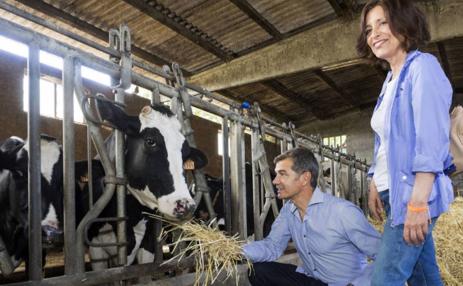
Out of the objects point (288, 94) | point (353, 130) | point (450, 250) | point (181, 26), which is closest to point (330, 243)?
point (450, 250)

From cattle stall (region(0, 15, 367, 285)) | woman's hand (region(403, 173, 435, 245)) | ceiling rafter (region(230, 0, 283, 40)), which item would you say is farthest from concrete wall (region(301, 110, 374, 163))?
woman's hand (region(403, 173, 435, 245))

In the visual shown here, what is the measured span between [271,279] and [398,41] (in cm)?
142

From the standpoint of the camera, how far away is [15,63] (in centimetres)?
654

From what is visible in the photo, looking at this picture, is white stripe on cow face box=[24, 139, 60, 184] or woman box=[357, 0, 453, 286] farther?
white stripe on cow face box=[24, 139, 60, 184]

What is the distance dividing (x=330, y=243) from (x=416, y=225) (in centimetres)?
97

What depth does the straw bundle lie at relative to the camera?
3381 mm

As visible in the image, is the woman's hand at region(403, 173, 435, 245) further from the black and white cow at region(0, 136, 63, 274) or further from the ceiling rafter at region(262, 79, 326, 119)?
the ceiling rafter at region(262, 79, 326, 119)

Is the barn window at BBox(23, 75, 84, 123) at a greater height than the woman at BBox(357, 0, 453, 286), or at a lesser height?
greater

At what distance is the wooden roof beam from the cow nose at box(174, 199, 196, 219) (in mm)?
6183

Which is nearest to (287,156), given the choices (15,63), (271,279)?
(271,279)

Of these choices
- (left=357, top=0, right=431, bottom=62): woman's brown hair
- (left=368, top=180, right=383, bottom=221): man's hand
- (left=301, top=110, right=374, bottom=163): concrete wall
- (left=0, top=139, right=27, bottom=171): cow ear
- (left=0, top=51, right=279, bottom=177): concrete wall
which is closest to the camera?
(left=357, top=0, right=431, bottom=62): woman's brown hair

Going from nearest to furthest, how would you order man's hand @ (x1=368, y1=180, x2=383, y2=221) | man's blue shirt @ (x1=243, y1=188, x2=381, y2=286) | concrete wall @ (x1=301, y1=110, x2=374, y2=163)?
man's hand @ (x1=368, y1=180, x2=383, y2=221)
man's blue shirt @ (x1=243, y1=188, x2=381, y2=286)
concrete wall @ (x1=301, y1=110, x2=374, y2=163)

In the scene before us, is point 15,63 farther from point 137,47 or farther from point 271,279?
point 271,279

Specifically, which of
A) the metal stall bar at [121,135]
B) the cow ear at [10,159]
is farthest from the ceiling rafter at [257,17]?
the cow ear at [10,159]
